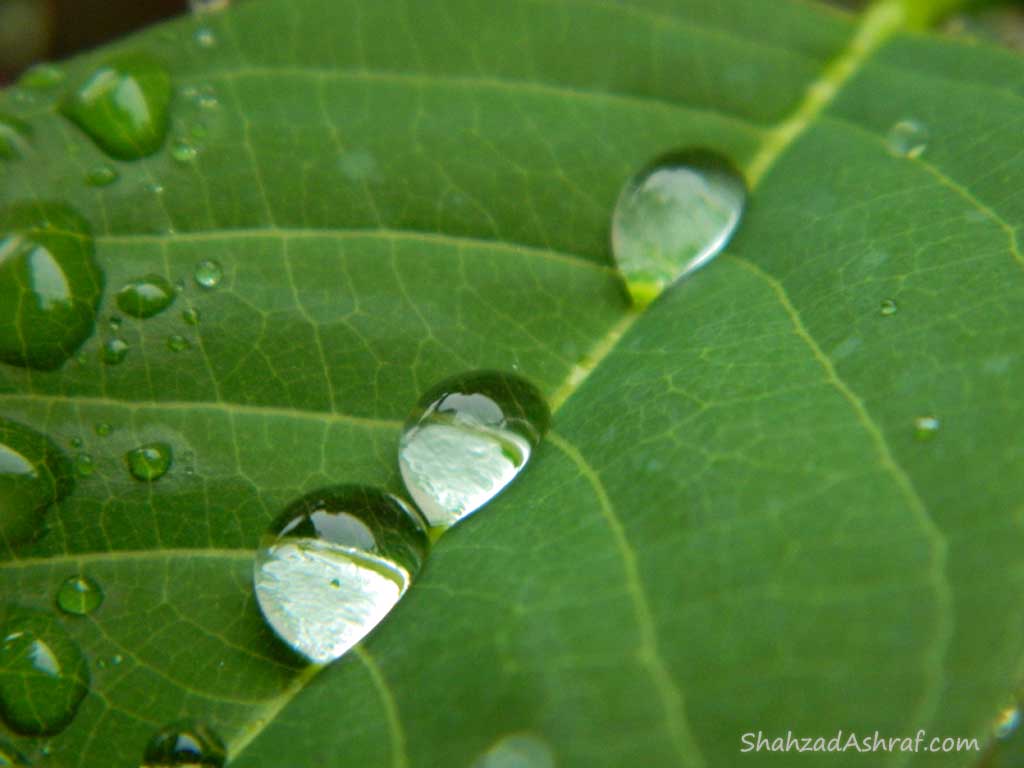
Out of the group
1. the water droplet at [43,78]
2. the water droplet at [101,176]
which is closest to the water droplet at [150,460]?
the water droplet at [101,176]

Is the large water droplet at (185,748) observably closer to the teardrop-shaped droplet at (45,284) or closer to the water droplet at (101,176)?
the teardrop-shaped droplet at (45,284)

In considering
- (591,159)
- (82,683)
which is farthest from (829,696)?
(591,159)

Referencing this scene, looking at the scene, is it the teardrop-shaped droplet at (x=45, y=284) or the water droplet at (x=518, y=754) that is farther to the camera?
the teardrop-shaped droplet at (x=45, y=284)

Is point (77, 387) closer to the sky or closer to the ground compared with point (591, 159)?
closer to the ground

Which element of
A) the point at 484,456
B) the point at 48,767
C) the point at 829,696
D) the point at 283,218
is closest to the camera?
the point at 829,696

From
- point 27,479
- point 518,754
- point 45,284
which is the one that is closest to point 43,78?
point 45,284

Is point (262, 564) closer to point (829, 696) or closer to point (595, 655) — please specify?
point (595, 655)
